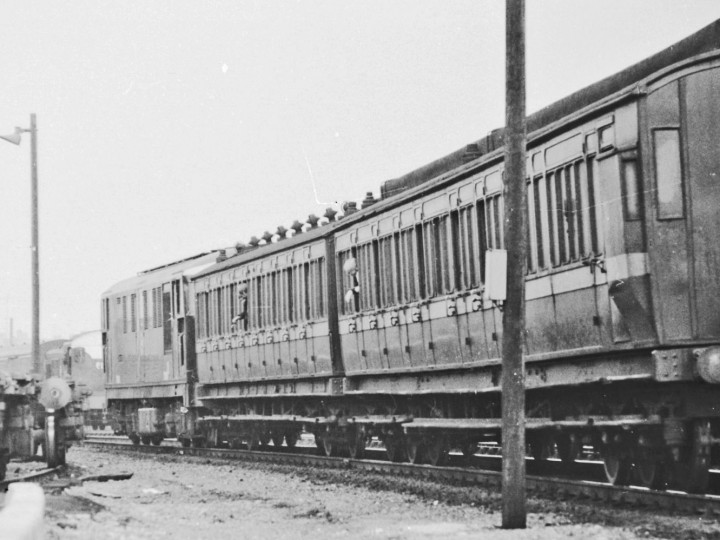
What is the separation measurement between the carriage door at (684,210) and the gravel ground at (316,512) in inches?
80.0

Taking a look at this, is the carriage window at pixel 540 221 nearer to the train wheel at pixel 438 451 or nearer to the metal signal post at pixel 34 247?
the train wheel at pixel 438 451

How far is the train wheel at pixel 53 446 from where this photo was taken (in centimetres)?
2041

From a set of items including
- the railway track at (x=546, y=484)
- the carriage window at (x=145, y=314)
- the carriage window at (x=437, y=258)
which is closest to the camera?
the railway track at (x=546, y=484)

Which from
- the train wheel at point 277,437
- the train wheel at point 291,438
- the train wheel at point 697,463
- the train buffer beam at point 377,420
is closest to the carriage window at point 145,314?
the train wheel at point 277,437

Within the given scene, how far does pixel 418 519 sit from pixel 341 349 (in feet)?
31.7

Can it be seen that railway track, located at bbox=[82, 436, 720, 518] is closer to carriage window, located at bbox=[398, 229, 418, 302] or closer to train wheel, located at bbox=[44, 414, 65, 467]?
carriage window, located at bbox=[398, 229, 418, 302]

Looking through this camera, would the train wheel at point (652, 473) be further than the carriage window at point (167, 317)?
No

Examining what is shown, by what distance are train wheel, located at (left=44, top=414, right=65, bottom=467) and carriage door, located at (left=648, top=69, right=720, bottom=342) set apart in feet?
38.3

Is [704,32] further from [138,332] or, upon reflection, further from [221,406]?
[138,332]

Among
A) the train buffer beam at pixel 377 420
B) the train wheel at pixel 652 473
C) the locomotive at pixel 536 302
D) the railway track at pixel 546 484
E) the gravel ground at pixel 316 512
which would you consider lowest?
the gravel ground at pixel 316 512

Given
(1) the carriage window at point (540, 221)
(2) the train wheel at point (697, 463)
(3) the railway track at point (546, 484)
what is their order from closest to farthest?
1. (3) the railway track at point (546, 484)
2. (2) the train wheel at point (697, 463)
3. (1) the carriage window at point (540, 221)

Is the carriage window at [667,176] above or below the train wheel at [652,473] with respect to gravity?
above

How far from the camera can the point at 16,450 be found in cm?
1869

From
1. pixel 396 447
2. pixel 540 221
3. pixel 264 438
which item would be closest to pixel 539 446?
pixel 540 221
